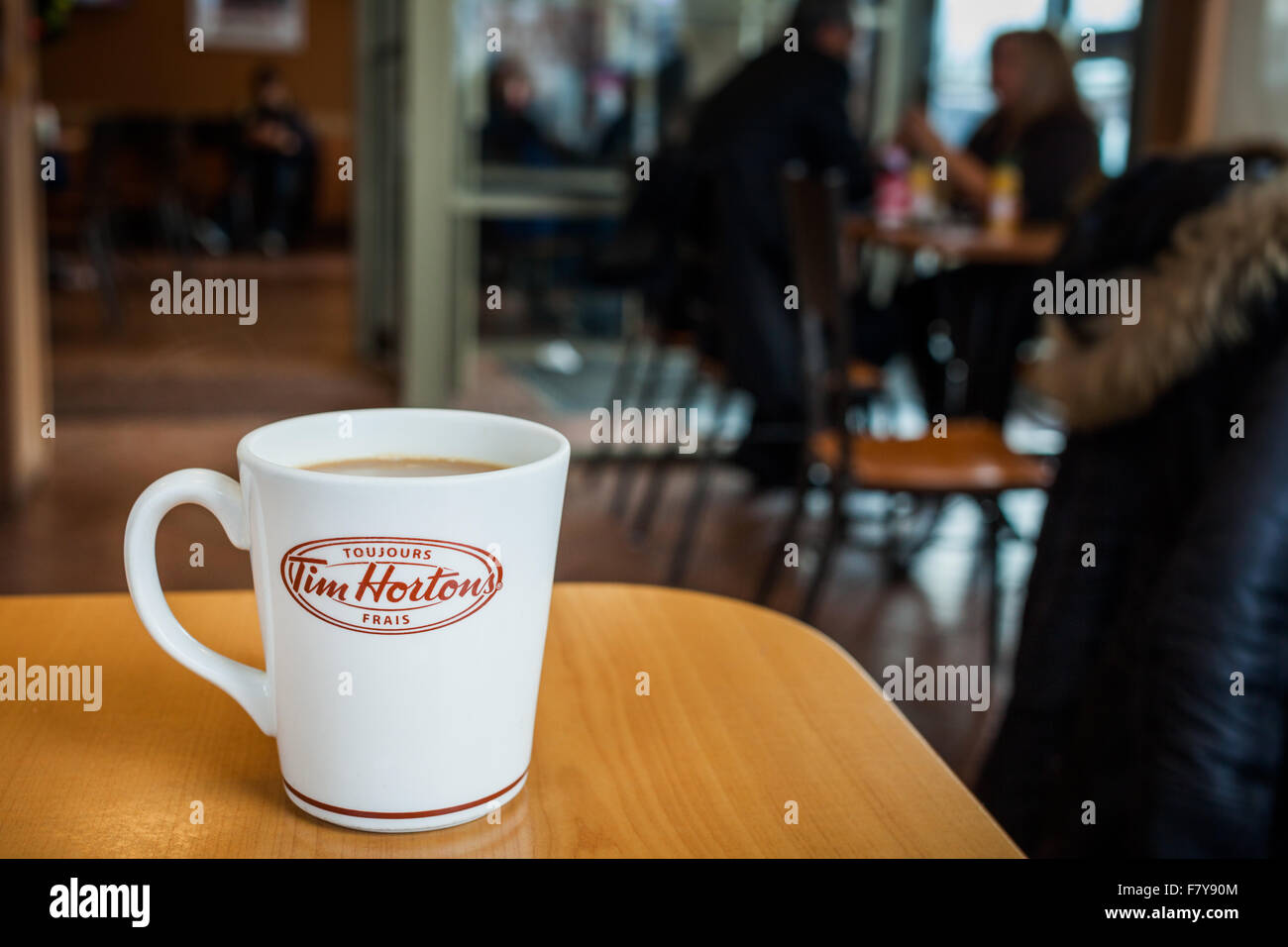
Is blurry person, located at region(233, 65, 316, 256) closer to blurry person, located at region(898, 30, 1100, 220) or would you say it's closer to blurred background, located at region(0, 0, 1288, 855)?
blurred background, located at region(0, 0, 1288, 855)

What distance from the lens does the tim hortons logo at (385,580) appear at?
0.38 metres

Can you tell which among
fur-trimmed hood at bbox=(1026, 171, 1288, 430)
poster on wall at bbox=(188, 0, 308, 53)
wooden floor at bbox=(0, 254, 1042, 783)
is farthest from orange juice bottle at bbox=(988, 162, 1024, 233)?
poster on wall at bbox=(188, 0, 308, 53)

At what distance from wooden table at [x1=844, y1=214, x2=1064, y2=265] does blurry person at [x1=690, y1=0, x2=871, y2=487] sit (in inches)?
9.0

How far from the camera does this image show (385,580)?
378 millimetres

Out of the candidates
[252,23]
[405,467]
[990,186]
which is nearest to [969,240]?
[990,186]

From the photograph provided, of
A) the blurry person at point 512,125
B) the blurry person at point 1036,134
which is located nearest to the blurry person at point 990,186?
the blurry person at point 1036,134

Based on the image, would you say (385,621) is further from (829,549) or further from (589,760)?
(829,549)

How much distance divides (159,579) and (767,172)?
3.13m

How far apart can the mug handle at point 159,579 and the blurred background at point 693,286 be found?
166 centimetres

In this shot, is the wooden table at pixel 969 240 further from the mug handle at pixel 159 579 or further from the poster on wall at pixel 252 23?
the poster on wall at pixel 252 23

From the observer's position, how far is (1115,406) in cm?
116

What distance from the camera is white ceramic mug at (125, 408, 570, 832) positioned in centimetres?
38
